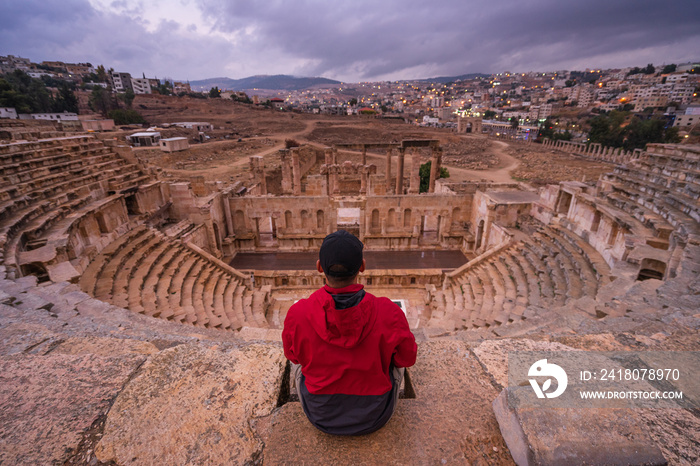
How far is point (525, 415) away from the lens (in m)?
2.08

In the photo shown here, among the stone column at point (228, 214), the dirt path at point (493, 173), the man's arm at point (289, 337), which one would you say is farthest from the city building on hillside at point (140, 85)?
the man's arm at point (289, 337)

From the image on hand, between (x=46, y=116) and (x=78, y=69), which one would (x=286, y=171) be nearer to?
(x=46, y=116)

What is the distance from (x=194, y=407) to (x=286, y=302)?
10.8 metres

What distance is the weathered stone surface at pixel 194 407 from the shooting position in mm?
2379

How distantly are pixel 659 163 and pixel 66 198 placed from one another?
25.8 m

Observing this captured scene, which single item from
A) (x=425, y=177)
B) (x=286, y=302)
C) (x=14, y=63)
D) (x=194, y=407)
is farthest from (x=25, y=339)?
(x=14, y=63)

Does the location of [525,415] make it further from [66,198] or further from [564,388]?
[66,198]

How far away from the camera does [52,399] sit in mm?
2709

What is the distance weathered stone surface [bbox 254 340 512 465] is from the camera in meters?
2.29

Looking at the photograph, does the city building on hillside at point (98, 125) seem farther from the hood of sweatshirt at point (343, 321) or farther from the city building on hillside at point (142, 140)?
the hood of sweatshirt at point (343, 321)

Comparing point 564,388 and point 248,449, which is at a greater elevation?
point 564,388

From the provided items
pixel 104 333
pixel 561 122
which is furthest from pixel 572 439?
pixel 561 122
